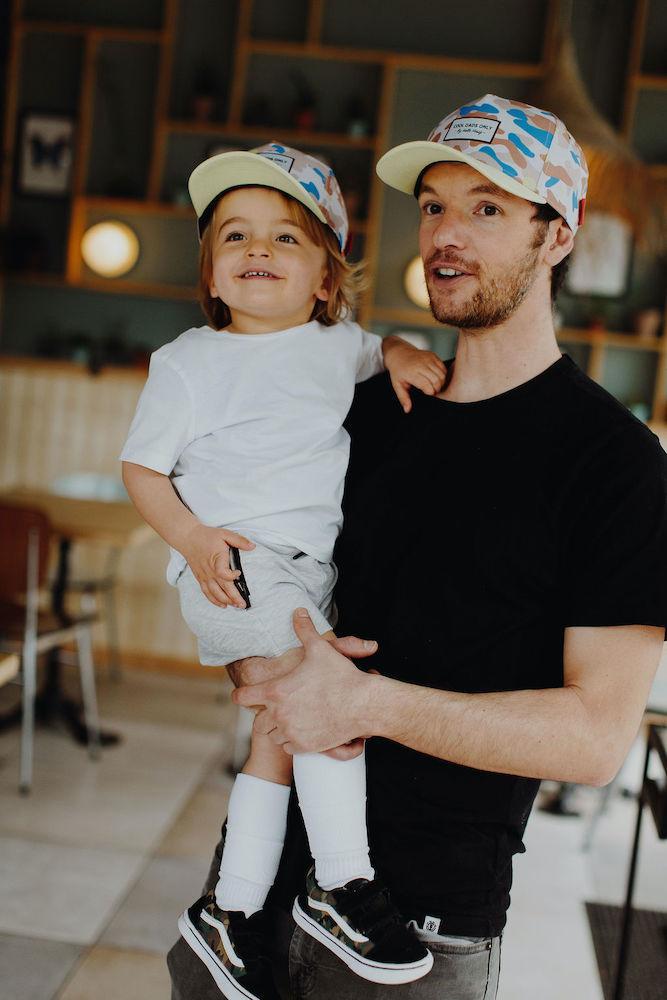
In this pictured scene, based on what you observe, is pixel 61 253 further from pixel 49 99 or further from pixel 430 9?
pixel 430 9

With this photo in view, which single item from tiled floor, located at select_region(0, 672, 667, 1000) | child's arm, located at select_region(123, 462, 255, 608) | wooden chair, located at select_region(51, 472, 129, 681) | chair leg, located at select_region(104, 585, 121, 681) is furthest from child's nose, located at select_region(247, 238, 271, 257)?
chair leg, located at select_region(104, 585, 121, 681)

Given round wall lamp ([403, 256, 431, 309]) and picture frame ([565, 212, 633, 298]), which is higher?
picture frame ([565, 212, 633, 298])

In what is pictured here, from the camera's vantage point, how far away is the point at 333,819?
130 centimetres

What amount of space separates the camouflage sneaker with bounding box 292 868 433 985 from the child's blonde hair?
876 mm

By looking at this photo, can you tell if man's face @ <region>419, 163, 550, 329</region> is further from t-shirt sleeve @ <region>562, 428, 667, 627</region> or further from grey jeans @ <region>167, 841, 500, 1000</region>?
grey jeans @ <region>167, 841, 500, 1000</region>

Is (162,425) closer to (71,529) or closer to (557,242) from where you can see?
(557,242)

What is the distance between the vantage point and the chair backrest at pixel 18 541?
12.5 ft

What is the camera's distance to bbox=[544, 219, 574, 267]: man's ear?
140 cm

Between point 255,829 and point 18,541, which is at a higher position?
point 255,829

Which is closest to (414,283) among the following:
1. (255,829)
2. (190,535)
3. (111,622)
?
(111,622)

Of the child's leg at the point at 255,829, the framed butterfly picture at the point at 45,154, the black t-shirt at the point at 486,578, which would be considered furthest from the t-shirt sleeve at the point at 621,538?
the framed butterfly picture at the point at 45,154

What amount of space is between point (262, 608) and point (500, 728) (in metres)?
0.37

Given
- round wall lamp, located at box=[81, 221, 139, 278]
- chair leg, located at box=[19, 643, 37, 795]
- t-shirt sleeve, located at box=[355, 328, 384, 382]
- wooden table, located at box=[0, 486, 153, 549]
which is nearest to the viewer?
t-shirt sleeve, located at box=[355, 328, 384, 382]

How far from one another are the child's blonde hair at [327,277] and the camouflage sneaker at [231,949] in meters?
0.89
